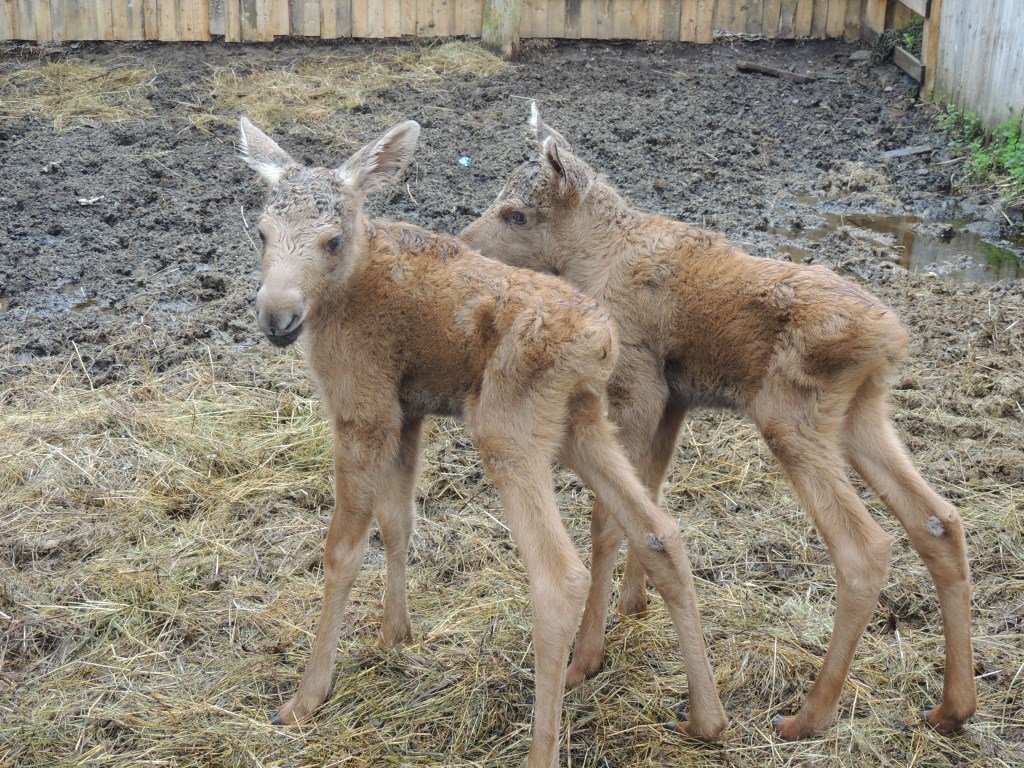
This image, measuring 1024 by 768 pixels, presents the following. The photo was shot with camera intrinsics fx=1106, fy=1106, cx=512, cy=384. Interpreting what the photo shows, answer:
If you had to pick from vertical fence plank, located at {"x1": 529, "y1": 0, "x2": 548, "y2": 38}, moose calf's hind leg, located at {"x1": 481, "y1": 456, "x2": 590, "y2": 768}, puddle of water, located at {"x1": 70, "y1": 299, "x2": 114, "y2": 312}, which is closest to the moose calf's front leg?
moose calf's hind leg, located at {"x1": 481, "y1": 456, "x2": 590, "y2": 768}

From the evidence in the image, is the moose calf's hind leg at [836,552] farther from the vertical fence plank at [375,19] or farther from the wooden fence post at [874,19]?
the wooden fence post at [874,19]

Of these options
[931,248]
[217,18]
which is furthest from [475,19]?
[931,248]

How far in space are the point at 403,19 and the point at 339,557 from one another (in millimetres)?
11557

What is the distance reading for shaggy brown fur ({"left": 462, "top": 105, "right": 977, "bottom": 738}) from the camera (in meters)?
4.46

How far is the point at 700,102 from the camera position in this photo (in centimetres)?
1295

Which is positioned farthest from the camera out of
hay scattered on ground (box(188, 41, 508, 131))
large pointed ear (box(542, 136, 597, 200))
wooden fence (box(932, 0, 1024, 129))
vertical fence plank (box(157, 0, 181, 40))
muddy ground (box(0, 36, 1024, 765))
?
vertical fence plank (box(157, 0, 181, 40))

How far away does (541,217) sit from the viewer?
227 inches

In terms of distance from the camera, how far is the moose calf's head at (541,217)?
567 centimetres

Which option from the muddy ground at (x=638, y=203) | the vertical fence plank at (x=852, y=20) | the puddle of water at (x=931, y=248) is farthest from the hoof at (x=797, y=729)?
the vertical fence plank at (x=852, y=20)

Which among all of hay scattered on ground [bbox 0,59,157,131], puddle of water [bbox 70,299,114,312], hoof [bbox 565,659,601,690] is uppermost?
hay scattered on ground [bbox 0,59,157,131]

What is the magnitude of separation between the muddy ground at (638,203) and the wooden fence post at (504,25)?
15.0 inches

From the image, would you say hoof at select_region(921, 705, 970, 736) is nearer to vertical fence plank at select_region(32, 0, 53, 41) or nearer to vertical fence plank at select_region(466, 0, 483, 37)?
vertical fence plank at select_region(466, 0, 483, 37)

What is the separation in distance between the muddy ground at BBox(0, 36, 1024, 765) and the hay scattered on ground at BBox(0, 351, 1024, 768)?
33mm

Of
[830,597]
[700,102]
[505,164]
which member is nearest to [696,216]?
[505,164]
